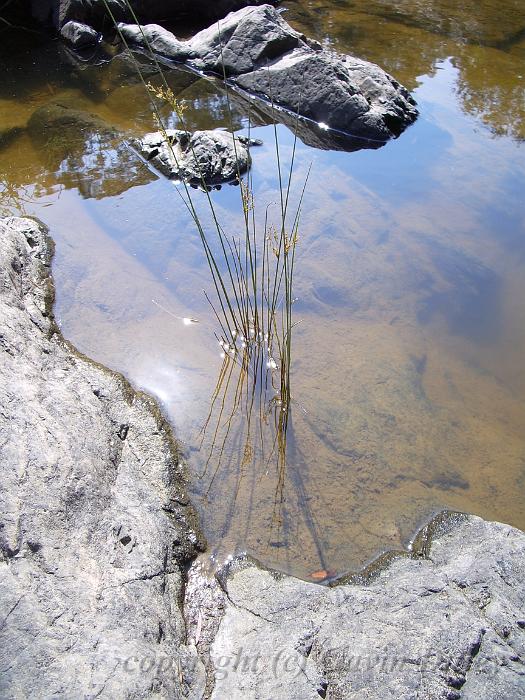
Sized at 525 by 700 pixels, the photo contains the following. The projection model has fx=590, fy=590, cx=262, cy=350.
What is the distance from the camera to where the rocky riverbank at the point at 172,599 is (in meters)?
1.36

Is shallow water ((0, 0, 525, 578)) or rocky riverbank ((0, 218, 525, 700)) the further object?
shallow water ((0, 0, 525, 578))

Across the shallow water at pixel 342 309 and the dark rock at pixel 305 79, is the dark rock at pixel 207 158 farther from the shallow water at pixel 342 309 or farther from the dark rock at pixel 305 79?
the dark rock at pixel 305 79

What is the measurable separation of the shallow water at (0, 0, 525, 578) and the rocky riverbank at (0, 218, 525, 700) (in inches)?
7.5

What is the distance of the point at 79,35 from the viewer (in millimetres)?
6328

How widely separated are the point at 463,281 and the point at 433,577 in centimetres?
189

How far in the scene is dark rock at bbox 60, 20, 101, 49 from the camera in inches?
250

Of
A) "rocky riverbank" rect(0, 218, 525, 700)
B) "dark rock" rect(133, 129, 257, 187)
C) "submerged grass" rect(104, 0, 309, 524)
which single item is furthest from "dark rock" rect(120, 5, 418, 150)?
"rocky riverbank" rect(0, 218, 525, 700)

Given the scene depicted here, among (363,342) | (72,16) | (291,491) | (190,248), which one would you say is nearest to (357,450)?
(291,491)

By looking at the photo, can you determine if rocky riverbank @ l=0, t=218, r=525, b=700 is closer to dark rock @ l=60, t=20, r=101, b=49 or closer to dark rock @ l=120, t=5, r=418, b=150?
dark rock @ l=120, t=5, r=418, b=150

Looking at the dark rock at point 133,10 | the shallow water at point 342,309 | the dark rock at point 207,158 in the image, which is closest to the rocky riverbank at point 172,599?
the shallow water at point 342,309

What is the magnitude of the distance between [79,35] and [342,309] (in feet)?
16.9

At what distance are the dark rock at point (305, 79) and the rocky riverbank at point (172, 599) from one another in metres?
3.29

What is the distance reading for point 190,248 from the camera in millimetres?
3434

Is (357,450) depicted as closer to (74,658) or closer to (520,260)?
(74,658)
